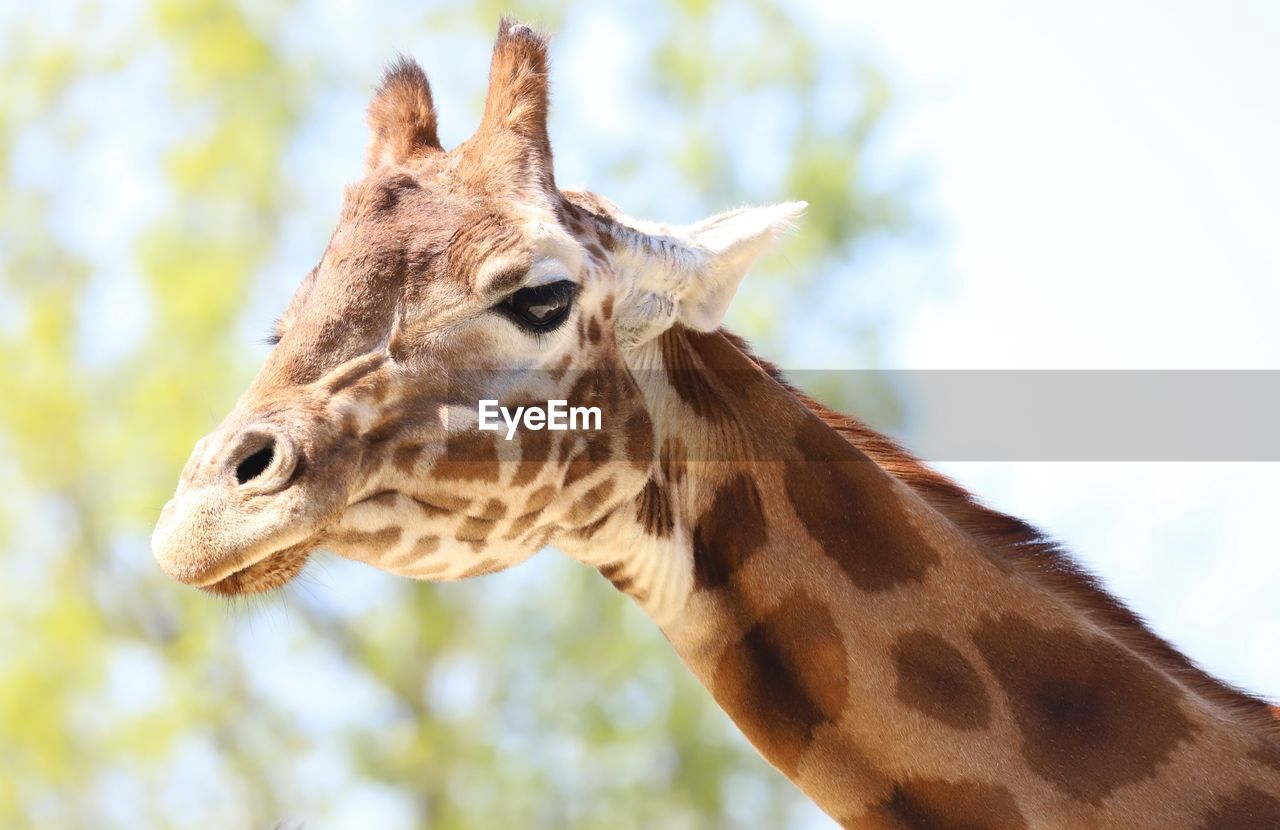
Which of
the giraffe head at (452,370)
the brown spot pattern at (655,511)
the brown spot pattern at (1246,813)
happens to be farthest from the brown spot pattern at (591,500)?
the brown spot pattern at (1246,813)

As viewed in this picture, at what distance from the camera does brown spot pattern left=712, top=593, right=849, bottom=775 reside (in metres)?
3.97

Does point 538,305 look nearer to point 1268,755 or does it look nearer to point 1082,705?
point 1082,705

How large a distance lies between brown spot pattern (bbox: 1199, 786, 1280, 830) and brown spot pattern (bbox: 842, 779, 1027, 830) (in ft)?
1.63

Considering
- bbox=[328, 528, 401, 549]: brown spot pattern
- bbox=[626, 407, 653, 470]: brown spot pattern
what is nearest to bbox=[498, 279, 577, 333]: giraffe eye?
bbox=[626, 407, 653, 470]: brown spot pattern

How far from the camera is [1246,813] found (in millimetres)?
3799

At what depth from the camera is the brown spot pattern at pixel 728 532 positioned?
4133 millimetres

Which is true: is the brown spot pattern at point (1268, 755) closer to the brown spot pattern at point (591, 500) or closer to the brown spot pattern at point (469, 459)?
the brown spot pattern at point (591, 500)

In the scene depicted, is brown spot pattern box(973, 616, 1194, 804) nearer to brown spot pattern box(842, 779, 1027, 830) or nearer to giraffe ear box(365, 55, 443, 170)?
brown spot pattern box(842, 779, 1027, 830)

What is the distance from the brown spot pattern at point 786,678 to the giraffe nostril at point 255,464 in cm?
142

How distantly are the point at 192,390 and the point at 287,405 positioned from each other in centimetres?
1570

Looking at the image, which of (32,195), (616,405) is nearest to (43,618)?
(32,195)

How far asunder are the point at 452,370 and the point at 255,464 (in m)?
0.62

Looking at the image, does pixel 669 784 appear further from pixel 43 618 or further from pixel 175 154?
pixel 175 154

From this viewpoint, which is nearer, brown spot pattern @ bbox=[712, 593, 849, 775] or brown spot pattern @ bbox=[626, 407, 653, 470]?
brown spot pattern @ bbox=[712, 593, 849, 775]
